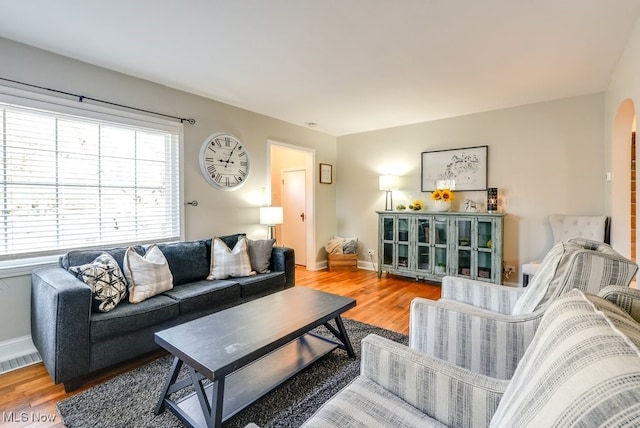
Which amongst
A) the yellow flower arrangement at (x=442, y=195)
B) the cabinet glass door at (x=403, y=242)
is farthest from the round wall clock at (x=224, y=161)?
the yellow flower arrangement at (x=442, y=195)

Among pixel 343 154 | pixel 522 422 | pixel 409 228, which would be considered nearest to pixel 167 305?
pixel 522 422

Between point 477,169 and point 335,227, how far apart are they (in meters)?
2.60

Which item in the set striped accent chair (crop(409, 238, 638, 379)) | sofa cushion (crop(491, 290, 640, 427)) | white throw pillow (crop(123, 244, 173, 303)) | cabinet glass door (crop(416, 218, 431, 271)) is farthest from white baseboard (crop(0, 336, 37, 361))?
cabinet glass door (crop(416, 218, 431, 271))

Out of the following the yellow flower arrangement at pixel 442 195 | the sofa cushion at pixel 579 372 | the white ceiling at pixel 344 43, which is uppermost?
the white ceiling at pixel 344 43

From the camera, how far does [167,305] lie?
235 centimetres

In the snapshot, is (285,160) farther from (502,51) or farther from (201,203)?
(502,51)

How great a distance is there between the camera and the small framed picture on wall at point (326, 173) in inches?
210

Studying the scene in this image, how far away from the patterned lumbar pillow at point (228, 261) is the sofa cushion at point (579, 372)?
2.71 metres

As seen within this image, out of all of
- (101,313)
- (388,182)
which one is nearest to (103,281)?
(101,313)

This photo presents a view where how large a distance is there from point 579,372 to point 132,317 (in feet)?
8.12

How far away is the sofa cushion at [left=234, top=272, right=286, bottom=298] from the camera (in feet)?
9.72

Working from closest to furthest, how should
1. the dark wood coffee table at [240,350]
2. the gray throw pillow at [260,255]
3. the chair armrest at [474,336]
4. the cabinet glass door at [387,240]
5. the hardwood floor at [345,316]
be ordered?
the chair armrest at [474,336], the dark wood coffee table at [240,350], the hardwood floor at [345,316], the gray throw pillow at [260,255], the cabinet glass door at [387,240]

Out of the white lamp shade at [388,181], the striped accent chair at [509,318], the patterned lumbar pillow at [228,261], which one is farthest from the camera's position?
the white lamp shade at [388,181]
